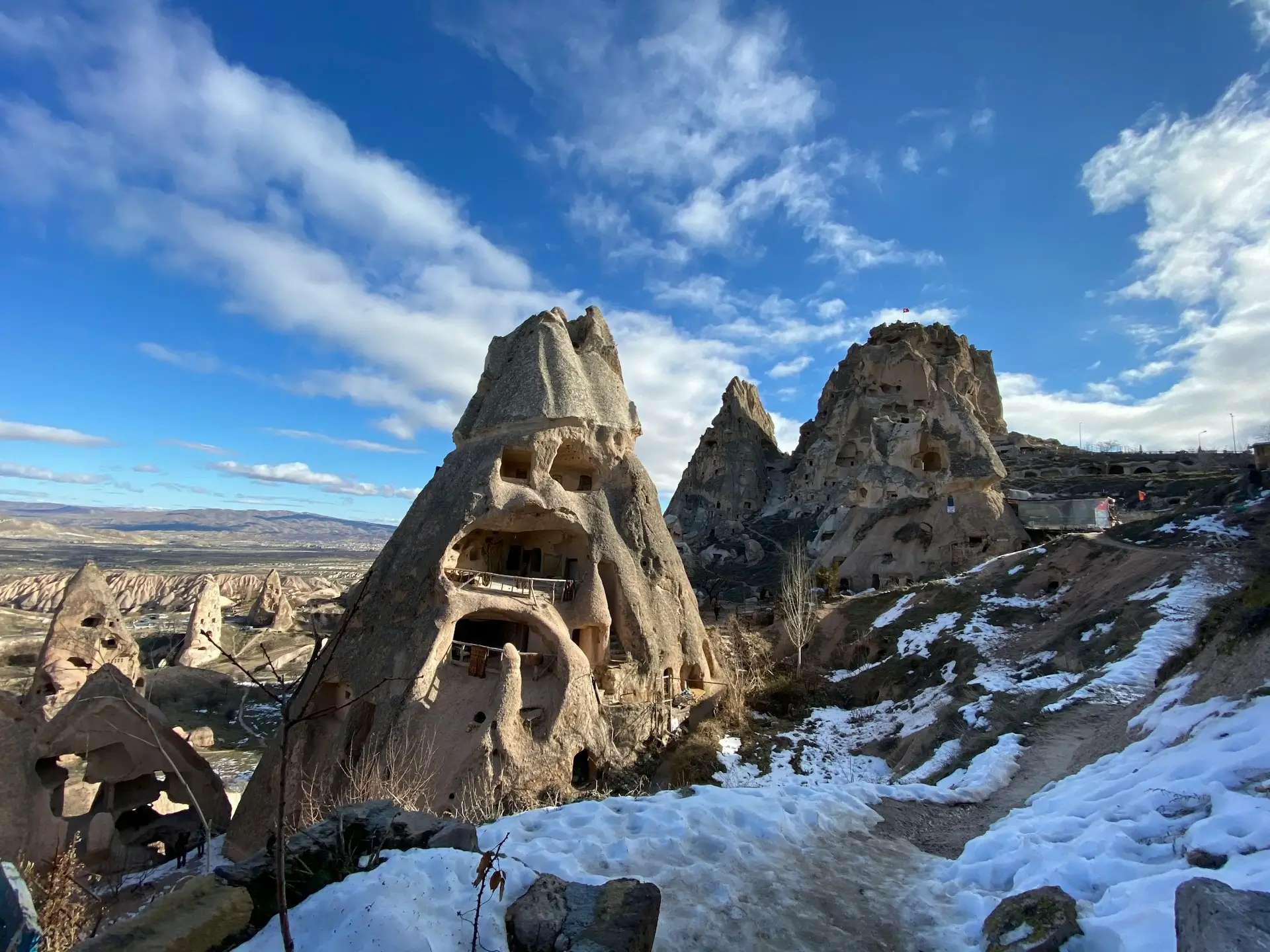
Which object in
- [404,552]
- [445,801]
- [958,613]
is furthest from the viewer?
[958,613]

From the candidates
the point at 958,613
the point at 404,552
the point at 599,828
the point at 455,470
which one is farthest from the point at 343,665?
the point at 958,613

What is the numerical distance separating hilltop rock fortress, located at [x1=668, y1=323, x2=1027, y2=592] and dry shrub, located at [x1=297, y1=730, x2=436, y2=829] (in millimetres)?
22423

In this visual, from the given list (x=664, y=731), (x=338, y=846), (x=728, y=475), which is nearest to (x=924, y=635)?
(x=664, y=731)

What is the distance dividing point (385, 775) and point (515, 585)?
16.7 ft

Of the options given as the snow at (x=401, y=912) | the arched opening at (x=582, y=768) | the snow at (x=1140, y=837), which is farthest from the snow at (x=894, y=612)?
the snow at (x=401, y=912)

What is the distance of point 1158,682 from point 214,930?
1254 cm

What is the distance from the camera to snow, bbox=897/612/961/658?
19750 mm

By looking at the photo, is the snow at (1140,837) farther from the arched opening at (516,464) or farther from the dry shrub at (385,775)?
the arched opening at (516,464)

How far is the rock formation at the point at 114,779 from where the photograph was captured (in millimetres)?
14203

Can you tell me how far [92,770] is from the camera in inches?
605

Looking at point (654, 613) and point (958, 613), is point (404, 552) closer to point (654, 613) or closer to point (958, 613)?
point (654, 613)

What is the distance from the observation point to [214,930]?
3.78 meters

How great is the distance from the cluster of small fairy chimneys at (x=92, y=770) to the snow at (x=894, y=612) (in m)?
19.5

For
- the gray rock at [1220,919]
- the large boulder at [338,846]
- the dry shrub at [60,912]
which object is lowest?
the dry shrub at [60,912]
